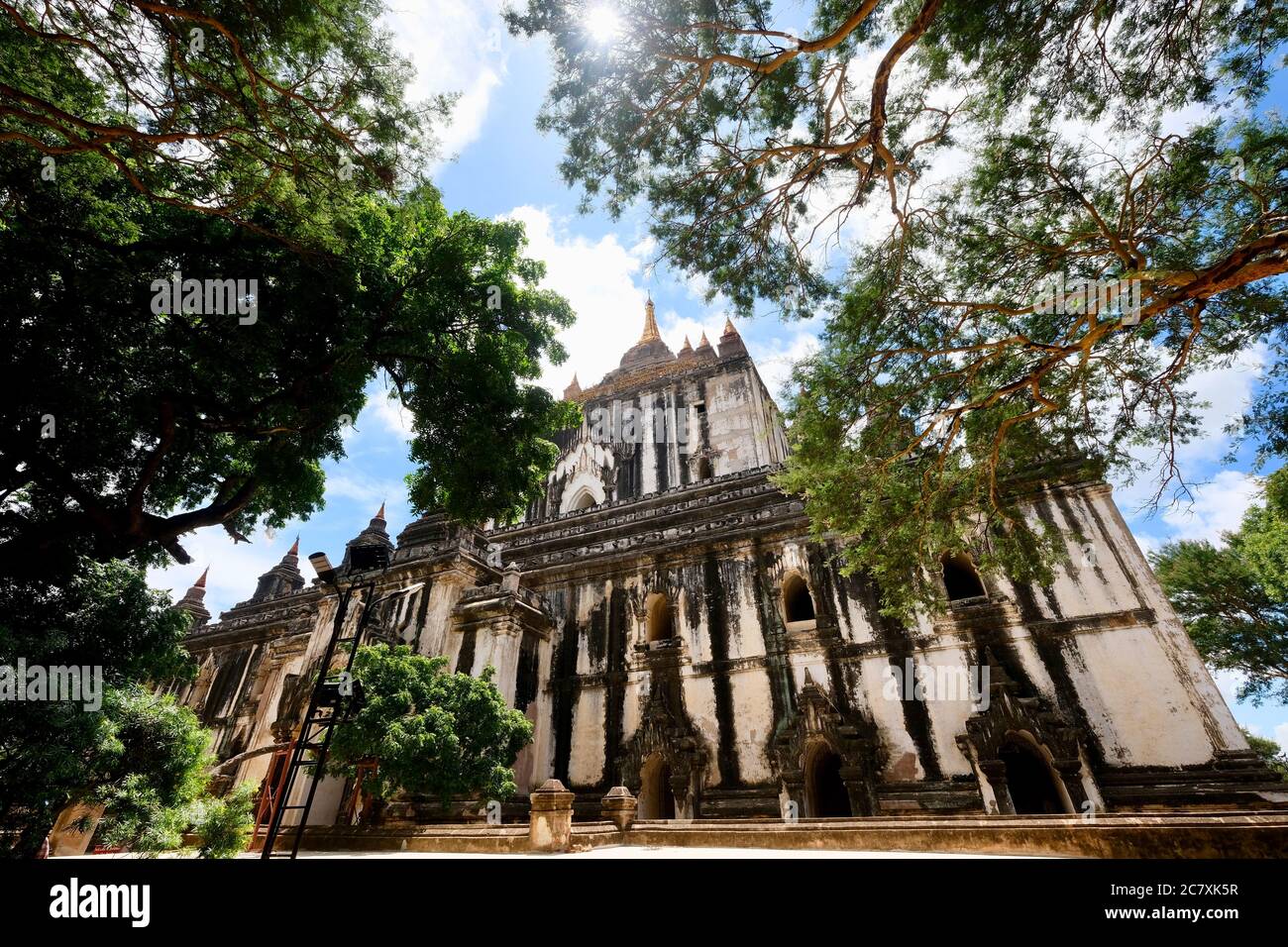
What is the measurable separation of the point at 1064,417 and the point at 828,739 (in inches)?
298

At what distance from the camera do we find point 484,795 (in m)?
12.1

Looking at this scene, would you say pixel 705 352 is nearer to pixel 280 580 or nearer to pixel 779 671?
pixel 779 671

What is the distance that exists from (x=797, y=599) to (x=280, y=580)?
25.5 meters

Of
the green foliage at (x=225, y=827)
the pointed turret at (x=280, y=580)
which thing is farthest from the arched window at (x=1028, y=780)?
the pointed turret at (x=280, y=580)

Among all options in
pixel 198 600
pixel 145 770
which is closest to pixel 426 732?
pixel 145 770

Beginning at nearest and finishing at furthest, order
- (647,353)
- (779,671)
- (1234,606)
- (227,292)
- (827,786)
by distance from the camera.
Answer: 1. (227,292)
2. (827,786)
3. (779,671)
4. (1234,606)
5. (647,353)

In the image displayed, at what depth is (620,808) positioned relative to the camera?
1050 cm

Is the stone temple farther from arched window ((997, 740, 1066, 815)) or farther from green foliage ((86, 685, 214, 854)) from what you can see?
green foliage ((86, 685, 214, 854))

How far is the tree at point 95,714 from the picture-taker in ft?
21.1

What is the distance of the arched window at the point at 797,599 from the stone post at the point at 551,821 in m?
7.13

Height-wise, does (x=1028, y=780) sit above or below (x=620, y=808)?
above

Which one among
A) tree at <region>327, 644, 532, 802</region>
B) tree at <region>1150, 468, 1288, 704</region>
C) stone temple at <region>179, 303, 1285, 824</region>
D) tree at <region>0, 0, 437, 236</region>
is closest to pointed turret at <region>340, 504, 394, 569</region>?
stone temple at <region>179, 303, 1285, 824</region>
